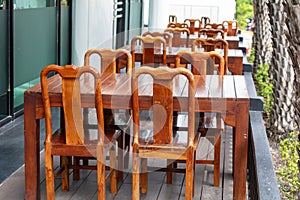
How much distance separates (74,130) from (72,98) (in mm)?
223

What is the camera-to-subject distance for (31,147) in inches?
169

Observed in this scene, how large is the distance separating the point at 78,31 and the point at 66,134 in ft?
17.0

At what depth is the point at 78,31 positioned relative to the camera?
918 cm

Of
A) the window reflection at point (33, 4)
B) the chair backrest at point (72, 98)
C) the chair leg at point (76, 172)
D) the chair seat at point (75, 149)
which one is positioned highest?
the window reflection at point (33, 4)

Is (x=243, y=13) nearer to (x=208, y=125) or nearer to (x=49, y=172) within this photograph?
(x=208, y=125)

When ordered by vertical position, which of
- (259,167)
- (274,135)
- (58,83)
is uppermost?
(58,83)

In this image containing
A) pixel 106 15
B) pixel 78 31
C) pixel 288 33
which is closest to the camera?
pixel 288 33

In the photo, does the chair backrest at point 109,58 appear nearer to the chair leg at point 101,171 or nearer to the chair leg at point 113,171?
the chair leg at point 113,171

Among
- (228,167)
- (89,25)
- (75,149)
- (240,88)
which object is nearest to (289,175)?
(228,167)

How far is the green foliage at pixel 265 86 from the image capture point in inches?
346

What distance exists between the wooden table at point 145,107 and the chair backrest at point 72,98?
6 centimetres

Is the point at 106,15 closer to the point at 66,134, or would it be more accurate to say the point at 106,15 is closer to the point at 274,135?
the point at 274,135

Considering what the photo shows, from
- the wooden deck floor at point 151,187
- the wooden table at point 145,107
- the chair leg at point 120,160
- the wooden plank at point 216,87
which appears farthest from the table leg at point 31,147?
the wooden plank at point 216,87

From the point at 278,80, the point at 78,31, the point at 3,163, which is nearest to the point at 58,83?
the point at 3,163
